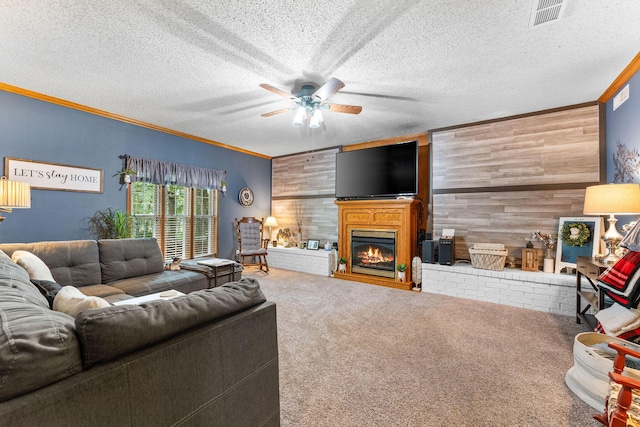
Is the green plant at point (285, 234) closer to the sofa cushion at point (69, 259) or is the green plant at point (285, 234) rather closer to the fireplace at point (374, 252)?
the fireplace at point (374, 252)

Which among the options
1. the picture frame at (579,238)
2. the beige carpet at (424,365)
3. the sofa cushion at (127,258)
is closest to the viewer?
the beige carpet at (424,365)

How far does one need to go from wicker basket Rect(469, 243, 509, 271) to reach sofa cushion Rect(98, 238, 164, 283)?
14.5 feet

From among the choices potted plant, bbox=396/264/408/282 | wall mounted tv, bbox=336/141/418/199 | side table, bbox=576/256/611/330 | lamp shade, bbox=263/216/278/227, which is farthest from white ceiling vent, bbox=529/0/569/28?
lamp shade, bbox=263/216/278/227

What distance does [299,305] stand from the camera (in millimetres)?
3719

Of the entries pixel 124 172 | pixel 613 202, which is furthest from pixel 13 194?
pixel 613 202

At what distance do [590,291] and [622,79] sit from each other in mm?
2379

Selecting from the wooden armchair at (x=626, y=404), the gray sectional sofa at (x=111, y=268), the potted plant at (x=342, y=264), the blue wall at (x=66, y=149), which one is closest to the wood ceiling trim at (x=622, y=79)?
the wooden armchair at (x=626, y=404)

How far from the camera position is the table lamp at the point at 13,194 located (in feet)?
7.94

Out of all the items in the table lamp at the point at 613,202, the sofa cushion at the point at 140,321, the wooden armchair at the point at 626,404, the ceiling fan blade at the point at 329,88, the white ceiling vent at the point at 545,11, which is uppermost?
the white ceiling vent at the point at 545,11

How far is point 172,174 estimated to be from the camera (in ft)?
16.2

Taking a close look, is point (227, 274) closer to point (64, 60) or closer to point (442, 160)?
point (64, 60)

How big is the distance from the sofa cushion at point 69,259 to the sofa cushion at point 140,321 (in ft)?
8.34

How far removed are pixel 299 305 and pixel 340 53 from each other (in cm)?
299

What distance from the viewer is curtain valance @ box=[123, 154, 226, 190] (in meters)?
4.44
